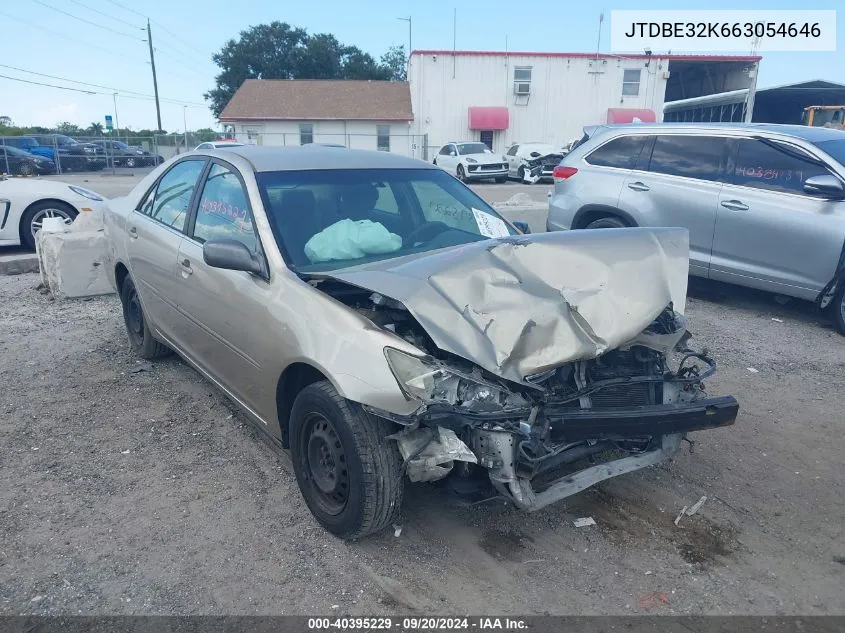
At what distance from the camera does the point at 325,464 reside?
10.3 ft

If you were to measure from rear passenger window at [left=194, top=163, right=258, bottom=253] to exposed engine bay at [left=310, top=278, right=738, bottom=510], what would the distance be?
0.72m

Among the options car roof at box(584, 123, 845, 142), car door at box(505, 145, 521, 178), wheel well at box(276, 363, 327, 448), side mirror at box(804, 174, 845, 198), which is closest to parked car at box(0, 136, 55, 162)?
car door at box(505, 145, 521, 178)

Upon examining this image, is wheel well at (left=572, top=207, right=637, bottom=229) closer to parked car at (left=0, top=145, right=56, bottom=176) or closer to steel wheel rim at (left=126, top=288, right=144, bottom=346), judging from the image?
steel wheel rim at (left=126, top=288, right=144, bottom=346)

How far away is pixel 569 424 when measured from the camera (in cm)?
275

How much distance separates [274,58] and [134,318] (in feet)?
187

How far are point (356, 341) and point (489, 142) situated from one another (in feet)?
111

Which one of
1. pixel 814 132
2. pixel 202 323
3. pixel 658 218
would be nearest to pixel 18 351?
pixel 202 323

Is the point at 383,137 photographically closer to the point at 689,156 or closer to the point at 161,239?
the point at 689,156

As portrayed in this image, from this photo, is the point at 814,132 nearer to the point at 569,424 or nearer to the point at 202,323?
the point at 569,424

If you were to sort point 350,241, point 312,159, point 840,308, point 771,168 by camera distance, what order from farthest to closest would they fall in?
point 771,168 → point 840,308 → point 312,159 → point 350,241

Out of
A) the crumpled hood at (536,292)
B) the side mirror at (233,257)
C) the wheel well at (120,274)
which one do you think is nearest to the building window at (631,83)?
the wheel well at (120,274)

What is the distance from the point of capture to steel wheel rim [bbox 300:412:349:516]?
2984 millimetres

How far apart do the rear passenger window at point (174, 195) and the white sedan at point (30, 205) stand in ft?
16.5

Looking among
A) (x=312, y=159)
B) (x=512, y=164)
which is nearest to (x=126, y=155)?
(x=512, y=164)
